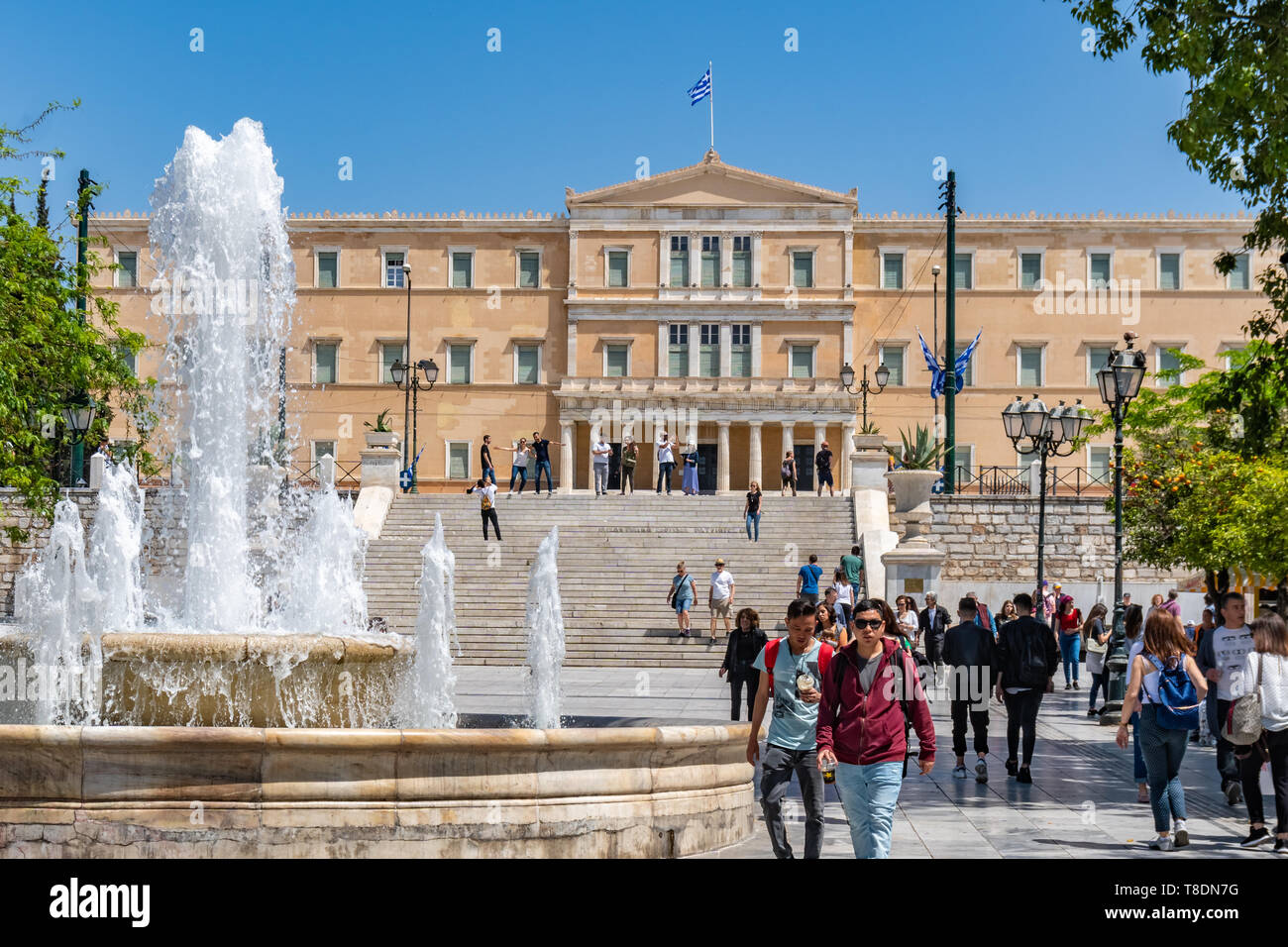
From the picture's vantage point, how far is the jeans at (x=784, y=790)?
7.55 metres

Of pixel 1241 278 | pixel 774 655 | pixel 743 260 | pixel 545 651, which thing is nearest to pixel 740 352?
pixel 743 260

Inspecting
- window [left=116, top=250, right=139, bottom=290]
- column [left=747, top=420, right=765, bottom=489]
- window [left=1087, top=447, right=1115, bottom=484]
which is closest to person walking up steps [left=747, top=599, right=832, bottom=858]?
column [left=747, top=420, right=765, bottom=489]

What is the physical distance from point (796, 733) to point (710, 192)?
47.2 m

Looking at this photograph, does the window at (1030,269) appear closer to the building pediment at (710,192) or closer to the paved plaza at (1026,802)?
the building pediment at (710,192)

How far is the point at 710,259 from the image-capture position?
5331 centimetres

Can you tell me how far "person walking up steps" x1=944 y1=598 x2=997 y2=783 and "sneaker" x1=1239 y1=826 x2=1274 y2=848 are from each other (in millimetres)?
2946

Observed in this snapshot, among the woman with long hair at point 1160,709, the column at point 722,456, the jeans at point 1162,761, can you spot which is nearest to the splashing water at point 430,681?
the woman with long hair at point 1160,709

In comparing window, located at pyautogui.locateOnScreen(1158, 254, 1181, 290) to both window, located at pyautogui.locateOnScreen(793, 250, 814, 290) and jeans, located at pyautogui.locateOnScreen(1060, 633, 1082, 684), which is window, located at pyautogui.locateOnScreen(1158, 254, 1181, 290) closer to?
window, located at pyautogui.locateOnScreen(793, 250, 814, 290)

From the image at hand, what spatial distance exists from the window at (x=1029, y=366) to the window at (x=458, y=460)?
2087 centimetres

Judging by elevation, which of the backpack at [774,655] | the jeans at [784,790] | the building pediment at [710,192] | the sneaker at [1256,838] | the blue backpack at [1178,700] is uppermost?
the building pediment at [710,192]

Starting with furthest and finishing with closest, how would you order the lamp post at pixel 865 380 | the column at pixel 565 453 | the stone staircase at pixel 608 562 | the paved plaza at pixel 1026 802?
the column at pixel 565 453, the lamp post at pixel 865 380, the stone staircase at pixel 608 562, the paved plaza at pixel 1026 802

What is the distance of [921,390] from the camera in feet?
174
